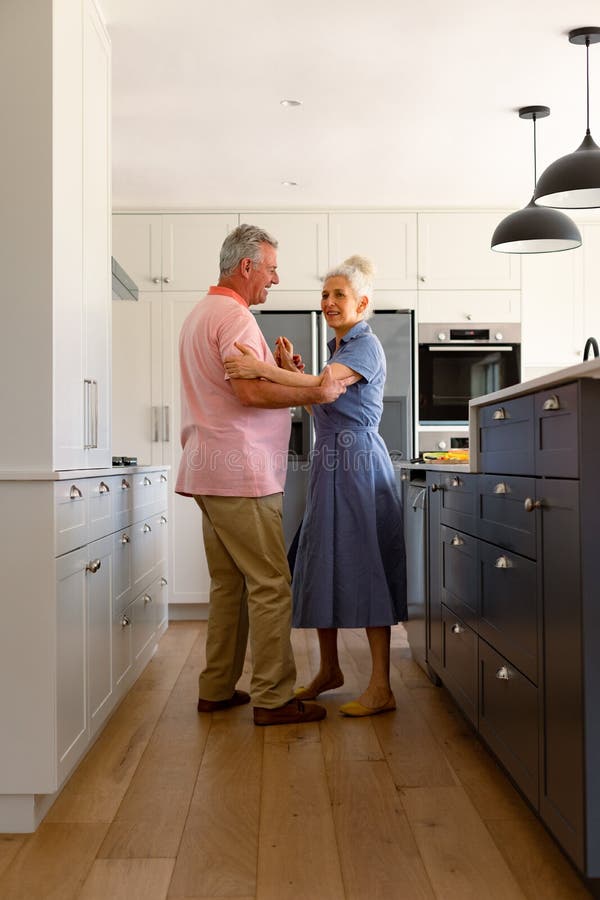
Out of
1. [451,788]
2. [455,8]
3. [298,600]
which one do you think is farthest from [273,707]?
[455,8]

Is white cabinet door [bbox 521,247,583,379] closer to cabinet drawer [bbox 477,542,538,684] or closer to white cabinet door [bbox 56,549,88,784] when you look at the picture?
cabinet drawer [bbox 477,542,538,684]

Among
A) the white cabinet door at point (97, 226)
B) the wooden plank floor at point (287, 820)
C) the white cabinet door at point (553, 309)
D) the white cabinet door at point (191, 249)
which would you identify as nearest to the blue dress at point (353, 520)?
the wooden plank floor at point (287, 820)

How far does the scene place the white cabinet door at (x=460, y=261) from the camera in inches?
213

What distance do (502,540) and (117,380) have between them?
3.34 metres

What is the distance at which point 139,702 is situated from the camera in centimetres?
327

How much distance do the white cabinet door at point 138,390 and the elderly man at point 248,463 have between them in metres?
2.21

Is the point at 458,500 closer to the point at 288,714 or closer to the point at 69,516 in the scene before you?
the point at 288,714

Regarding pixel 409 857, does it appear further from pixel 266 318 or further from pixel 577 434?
pixel 266 318

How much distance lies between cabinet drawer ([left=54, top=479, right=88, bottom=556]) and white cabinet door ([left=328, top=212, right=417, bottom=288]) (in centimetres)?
327

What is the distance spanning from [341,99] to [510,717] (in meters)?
2.68

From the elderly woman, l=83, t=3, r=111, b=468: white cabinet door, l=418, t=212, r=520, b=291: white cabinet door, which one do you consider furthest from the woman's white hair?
l=418, t=212, r=520, b=291: white cabinet door

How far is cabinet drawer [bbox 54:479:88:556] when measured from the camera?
218cm

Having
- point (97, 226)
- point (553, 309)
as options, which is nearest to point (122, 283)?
point (97, 226)

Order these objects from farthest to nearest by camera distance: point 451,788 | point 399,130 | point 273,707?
1. point 399,130
2. point 273,707
3. point 451,788
